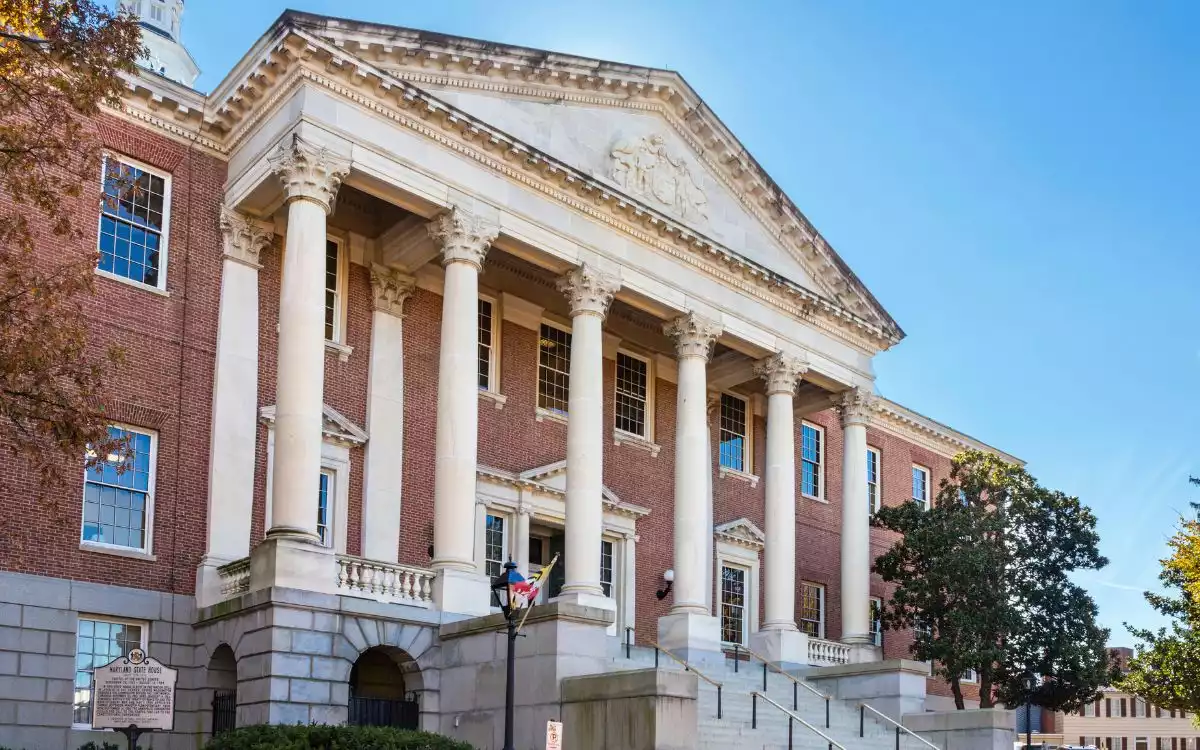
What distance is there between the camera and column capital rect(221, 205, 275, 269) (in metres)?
27.0

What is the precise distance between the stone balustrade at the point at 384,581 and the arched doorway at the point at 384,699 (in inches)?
38.3

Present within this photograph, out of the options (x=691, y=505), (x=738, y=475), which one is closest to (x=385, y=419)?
(x=691, y=505)

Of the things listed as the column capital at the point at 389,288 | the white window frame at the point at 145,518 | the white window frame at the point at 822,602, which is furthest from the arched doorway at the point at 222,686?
the white window frame at the point at 822,602

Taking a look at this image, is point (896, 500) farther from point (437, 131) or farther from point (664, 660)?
point (437, 131)

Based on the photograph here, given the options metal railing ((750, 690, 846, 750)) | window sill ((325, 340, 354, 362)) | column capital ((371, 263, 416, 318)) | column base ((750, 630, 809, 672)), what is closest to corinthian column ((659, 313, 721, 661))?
column base ((750, 630, 809, 672))

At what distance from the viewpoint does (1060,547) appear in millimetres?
36906

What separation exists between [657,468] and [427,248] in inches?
399

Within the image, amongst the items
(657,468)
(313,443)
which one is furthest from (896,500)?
(313,443)

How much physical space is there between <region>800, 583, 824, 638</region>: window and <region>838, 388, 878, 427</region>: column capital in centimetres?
567

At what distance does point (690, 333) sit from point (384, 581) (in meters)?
10.7

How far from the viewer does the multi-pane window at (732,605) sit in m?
37.2

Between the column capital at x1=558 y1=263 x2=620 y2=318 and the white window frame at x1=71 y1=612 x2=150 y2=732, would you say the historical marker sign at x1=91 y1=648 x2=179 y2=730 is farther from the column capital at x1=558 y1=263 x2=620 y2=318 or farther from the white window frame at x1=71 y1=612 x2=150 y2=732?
the column capital at x1=558 y1=263 x2=620 y2=318

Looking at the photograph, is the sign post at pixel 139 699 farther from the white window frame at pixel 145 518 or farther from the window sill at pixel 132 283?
the window sill at pixel 132 283

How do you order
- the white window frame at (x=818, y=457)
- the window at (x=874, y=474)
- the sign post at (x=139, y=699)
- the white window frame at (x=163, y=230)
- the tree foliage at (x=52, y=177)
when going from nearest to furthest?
→ the tree foliage at (x=52, y=177) < the sign post at (x=139, y=699) < the white window frame at (x=163, y=230) < the white window frame at (x=818, y=457) < the window at (x=874, y=474)
